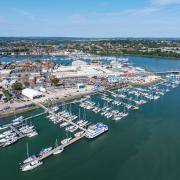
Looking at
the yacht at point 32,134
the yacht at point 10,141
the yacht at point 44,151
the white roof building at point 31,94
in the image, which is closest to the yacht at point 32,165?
the yacht at point 44,151

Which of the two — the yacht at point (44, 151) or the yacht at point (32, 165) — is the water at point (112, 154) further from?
the yacht at point (44, 151)

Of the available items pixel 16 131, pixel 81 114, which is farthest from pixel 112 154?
pixel 16 131

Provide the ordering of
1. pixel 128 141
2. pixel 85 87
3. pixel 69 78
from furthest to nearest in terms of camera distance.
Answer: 1. pixel 69 78
2. pixel 85 87
3. pixel 128 141

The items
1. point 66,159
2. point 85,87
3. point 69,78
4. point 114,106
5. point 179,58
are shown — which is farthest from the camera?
point 179,58

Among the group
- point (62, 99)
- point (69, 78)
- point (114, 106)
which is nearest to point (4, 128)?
point (62, 99)

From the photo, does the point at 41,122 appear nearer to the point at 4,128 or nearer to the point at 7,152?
the point at 4,128

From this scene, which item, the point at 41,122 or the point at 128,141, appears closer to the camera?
Answer: the point at 128,141

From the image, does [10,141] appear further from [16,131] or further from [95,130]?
[95,130]
